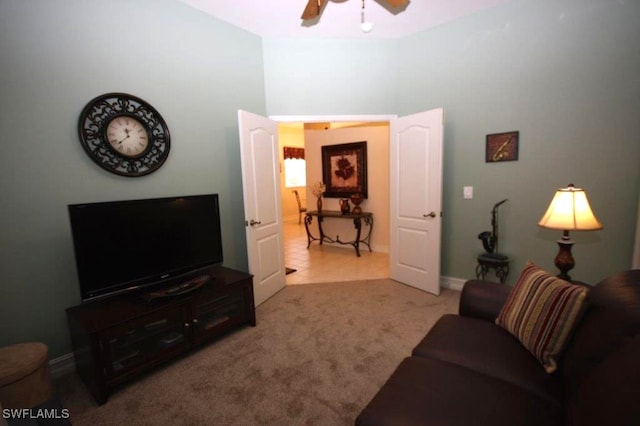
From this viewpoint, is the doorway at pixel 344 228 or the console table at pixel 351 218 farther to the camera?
the console table at pixel 351 218

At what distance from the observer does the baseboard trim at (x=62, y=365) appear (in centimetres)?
205

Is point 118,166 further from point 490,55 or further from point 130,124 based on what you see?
point 490,55

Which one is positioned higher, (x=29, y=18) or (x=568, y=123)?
(x=29, y=18)

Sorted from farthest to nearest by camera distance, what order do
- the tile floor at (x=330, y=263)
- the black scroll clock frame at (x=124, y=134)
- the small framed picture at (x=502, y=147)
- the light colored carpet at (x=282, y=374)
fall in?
1. the tile floor at (x=330, y=263)
2. the small framed picture at (x=502, y=147)
3. the black scroll clock frame at (x=124, y=134)
4. the light colored carpet at (x=282, y=374)

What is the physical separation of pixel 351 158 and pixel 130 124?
11.5ft

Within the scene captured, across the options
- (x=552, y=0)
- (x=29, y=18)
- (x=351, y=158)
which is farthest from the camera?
(x=351, y=158)

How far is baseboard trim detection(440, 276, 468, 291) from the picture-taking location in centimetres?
339

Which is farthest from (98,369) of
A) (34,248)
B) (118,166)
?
(118,166)

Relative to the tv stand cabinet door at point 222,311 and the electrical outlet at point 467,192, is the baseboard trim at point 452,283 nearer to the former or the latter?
the electrical outlet at point 467,192

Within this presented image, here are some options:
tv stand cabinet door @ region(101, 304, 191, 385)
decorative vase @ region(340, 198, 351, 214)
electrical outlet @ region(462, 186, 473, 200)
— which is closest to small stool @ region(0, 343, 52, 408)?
tv stand cabinet door @ region(101, 304, 191, 385)

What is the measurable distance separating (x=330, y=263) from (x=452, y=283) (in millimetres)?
1751

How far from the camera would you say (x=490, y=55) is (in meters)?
2.93

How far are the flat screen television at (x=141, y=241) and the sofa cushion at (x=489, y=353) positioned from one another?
1.85 metres

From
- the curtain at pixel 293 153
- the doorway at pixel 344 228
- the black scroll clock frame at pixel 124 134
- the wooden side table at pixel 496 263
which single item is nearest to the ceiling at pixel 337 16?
the doorway at pixel 344 228
